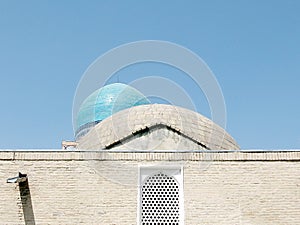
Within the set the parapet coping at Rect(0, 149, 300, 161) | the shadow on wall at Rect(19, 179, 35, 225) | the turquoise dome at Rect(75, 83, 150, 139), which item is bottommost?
the shadow on wall at Rect(19, 179, 35, 225)

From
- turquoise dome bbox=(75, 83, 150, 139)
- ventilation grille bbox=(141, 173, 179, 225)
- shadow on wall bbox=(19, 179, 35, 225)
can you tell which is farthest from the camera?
turquoise dome bbox=(75, 83, 150, 139)

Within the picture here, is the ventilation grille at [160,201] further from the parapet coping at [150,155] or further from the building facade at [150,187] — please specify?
the parapet coping at [150,155]

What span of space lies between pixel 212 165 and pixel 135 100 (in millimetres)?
7092

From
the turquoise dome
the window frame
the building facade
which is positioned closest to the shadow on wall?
the building facade

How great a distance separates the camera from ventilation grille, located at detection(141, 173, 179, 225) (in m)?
7.64

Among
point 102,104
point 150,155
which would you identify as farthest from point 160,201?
point 102,104

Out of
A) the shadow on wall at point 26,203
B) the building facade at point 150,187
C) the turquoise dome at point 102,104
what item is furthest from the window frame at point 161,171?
the turquoise dome at point 102,104

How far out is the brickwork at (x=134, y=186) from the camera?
24.8 feet

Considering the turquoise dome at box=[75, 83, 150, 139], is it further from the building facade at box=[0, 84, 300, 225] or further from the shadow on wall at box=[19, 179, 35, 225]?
the shadow on wall at box=[19, 179, 35, 225]

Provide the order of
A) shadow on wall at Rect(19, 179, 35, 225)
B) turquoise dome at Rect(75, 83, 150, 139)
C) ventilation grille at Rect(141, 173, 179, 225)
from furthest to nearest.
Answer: turquoise dome at Rect(75, 83, 150, 139)
ventilation grille at Rect(141, 173, 179, 225)
shadow on wall at Rect(19, 179, 35, 225)

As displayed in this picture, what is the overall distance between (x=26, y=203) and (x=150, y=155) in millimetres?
2106

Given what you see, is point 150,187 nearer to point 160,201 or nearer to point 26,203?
point 160,201

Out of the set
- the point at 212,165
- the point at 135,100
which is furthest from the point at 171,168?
the point at 135,100

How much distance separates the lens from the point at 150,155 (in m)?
7.86
